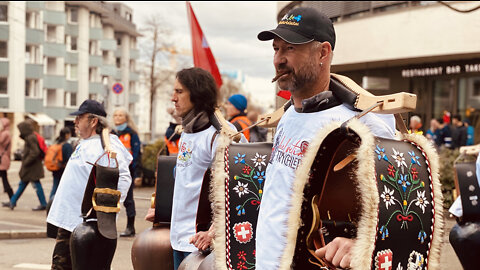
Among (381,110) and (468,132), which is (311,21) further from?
(468,132)

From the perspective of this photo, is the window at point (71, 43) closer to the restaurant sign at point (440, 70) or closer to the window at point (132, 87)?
the window at point (132, 87)

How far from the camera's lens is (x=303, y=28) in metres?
2.40

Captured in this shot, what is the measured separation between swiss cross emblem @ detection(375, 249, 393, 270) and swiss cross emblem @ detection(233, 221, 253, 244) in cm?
106

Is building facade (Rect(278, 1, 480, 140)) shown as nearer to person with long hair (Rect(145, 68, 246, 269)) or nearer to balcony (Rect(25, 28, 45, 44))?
person with long hair (Rect(145, 68, 246, 269))

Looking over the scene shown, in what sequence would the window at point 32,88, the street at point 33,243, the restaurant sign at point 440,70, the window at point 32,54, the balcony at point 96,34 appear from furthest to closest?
the balcony at point 96,34, the window at point 32,88, the window at point 32,54, the restaurant sign at point 440,70, the street at point 33,243

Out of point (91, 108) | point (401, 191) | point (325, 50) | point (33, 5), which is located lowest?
point (401, 191)

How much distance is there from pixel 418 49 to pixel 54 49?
143ft

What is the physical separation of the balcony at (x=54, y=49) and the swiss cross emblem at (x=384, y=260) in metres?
59.5

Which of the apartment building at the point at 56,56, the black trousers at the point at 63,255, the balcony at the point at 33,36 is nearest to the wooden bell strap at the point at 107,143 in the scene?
the black trousers at the point at 63,255

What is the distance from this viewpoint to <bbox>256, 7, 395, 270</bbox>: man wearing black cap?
234cm

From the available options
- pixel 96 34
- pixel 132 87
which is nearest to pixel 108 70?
pixel 96 34

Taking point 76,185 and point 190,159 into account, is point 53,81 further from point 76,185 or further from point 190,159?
point 190,159

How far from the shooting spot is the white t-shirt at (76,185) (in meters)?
5.09

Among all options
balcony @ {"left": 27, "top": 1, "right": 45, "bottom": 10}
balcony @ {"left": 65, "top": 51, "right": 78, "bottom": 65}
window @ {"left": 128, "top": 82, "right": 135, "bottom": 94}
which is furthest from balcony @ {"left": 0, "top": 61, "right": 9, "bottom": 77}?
window @ {"left": 128, "top": 82, "right": 135, "bottom": 94}
